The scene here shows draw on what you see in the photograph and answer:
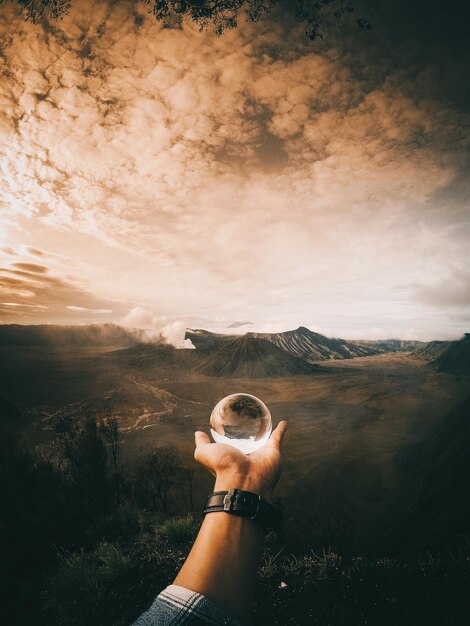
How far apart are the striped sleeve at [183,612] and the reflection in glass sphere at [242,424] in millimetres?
1903

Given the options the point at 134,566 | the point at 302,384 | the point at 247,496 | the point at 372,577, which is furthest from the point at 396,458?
the point at 302,384

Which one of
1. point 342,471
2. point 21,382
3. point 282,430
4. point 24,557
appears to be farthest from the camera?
point 21,382


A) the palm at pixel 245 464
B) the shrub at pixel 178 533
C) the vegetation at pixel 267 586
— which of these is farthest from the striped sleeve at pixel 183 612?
the shrub at pixel 178 533

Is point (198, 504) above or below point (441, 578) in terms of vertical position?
below

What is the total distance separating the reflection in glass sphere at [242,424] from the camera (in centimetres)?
349

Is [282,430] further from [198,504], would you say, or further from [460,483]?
[198,504]

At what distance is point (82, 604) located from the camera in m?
6.46

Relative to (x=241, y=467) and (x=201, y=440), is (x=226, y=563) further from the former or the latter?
(x=201, y=440)

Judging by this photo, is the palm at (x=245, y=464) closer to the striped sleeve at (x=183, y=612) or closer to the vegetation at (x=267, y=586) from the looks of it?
the striped sleeve at (x=183, y=612)

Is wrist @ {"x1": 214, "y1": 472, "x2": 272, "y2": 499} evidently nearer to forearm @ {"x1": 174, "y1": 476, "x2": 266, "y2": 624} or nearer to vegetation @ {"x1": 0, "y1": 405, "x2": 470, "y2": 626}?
forearm @ {"x1": 174, "y1": 476, "x2": 266, "y2": 624}

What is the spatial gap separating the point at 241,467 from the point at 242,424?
2.74 ft

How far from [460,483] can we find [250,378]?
590ft

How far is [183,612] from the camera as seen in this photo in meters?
1.44

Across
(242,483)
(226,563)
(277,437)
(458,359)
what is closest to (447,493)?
Answer: (277,437)
